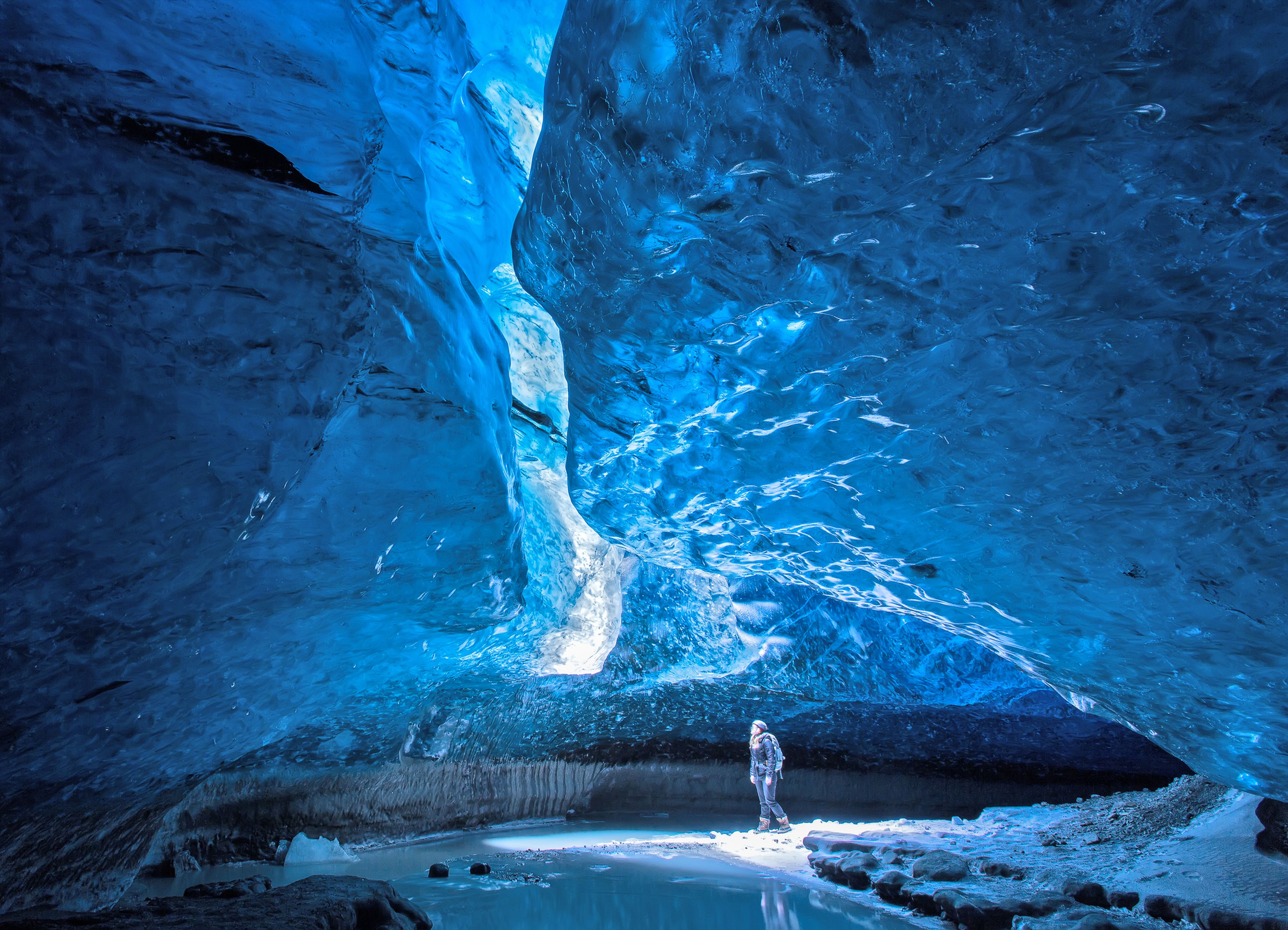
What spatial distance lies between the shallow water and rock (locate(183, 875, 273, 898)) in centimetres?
75

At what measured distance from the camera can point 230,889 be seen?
341 cm

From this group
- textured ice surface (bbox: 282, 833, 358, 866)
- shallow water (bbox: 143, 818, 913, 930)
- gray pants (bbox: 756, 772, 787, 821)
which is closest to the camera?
shallow water (bbox: 143, 818, 913, 930)

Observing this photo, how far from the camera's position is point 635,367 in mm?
3021

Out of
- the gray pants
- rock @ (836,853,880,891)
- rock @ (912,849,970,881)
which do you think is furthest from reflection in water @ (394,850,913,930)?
the gray pants

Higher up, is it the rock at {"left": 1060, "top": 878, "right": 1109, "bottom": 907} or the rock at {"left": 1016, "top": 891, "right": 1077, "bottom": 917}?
the rock at {"left": 1016, "top": 891, "right": 1077, "bottom": 917}

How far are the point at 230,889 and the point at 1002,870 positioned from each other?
4.15 meters

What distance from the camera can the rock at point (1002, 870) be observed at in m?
3.65

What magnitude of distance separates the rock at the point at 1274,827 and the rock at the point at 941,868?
1.46 m

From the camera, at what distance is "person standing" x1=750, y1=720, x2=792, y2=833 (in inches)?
269

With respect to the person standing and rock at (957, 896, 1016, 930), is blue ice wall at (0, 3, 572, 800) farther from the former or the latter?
the person standing

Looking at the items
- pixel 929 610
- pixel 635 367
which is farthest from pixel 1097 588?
pixel 635 367

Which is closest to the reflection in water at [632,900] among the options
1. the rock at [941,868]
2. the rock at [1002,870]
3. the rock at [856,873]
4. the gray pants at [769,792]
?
the rock at [856,873]

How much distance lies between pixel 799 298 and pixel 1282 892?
3282mm

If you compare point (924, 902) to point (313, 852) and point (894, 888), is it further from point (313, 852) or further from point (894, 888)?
point (313, 852)
